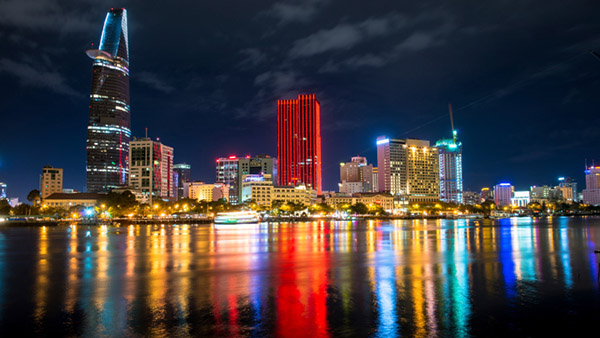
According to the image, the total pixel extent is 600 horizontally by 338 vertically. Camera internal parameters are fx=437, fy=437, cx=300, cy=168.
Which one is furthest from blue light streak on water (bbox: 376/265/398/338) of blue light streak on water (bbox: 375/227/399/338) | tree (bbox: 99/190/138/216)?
tree (bbox: 99/190/138/216)

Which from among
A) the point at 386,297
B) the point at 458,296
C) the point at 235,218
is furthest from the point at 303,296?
the point at 235,218

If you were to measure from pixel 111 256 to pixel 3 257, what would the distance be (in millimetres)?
10631

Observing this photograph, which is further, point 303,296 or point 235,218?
point 235,218

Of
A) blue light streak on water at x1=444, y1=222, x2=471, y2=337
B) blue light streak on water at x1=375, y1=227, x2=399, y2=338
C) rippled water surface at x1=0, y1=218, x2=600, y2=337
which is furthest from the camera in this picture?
blue light streak on water at x1=444, y1=222, x2=471, y2=337

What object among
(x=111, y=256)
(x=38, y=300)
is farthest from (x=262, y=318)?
(x=111, y=256)

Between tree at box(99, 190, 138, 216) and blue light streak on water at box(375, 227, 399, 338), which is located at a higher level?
tree at box(99, 190, 138, 216)

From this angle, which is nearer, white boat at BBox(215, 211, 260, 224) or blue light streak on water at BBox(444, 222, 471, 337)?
blue light streak on water at BBox(444, 222, 471, 337)

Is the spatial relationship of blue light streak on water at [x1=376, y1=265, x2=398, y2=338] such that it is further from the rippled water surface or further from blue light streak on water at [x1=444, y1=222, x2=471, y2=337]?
blue light streak on water at [x1=444, y1=222, x2=471, y2=337]

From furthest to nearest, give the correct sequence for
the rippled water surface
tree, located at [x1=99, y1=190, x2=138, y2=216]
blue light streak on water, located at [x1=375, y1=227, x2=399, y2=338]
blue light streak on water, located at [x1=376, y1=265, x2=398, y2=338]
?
1. tree, located at [x1=99, y1=190, x2=138, y2=216]
2. the rippled water surface
3. blue light streak on water, located at [x1=375, y1=227, x2=399, y2=338]
4. blue light streak on water, located at [x1=376, y1=265, x2=398, y2=338]

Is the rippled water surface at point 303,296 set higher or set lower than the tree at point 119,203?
lower

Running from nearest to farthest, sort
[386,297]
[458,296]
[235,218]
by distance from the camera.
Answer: [386,297] → [458,296] → [235,218]

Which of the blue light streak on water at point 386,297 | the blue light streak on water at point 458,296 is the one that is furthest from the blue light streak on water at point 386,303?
the blue light streak on water at point 458,296

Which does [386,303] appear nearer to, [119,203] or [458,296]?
[458,296]

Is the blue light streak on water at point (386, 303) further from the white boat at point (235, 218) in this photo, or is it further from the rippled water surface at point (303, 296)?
the white boat at point (235, 218)
